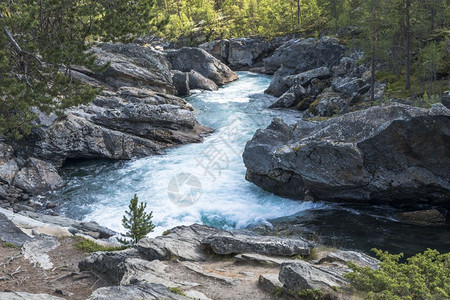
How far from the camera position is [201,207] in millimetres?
24656

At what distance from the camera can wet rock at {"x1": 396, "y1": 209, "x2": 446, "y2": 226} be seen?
67.6ft

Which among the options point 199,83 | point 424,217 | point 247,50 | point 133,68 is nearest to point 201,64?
point 199,83

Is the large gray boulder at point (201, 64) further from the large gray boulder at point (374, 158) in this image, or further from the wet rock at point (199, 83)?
the large gray boulder at point (374, 158)

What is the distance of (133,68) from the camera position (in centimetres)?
4522

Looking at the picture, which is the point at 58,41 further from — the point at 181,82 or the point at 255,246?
the point at 181,82

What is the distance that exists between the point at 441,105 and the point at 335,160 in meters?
5.92

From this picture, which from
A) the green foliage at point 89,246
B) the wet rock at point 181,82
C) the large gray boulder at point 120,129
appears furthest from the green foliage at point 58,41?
the wet rock at point 181,82

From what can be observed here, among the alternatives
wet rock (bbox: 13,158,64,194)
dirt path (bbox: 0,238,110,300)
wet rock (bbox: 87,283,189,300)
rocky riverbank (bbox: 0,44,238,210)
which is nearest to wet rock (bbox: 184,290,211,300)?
wet rock (bbox: 87,283,189,300)

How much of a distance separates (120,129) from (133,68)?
39.8ft

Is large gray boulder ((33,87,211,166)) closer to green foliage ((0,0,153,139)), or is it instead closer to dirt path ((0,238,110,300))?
dirt path ((0,238,110,300))

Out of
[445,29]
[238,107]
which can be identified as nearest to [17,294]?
[238,107]

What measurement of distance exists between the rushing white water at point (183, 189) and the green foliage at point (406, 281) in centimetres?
1318

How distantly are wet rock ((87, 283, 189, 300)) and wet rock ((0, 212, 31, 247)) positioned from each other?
329 inches

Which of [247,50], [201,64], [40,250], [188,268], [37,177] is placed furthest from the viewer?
[247,50]
